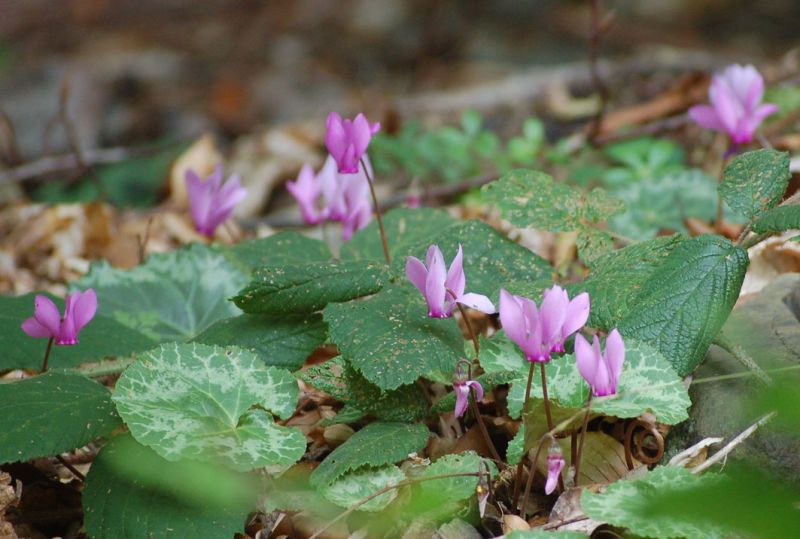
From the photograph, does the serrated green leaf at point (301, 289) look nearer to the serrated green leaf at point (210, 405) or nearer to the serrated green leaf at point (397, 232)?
the serrated green leaf at point (210, 405)

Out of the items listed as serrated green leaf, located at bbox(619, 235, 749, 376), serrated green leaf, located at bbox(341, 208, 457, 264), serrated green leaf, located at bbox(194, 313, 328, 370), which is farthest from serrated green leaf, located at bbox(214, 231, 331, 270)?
serrated green leaf, located at bbox(619, 235, 749, 376)

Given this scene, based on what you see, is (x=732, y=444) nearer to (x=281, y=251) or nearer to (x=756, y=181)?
(x=756, y=181)

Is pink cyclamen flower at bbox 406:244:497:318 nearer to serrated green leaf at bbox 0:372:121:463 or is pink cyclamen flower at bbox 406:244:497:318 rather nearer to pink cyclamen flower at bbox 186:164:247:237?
serrated green leaf at bbox 0:372:121:463

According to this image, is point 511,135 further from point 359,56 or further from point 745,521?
point 745,521

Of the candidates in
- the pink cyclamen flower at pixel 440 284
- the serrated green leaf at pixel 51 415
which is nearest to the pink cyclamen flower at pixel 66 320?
the serrated green leaf at pixel 51 415

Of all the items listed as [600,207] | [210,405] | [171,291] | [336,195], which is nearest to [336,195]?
[336,195]

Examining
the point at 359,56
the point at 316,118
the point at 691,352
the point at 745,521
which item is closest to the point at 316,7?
the point at 359,56
